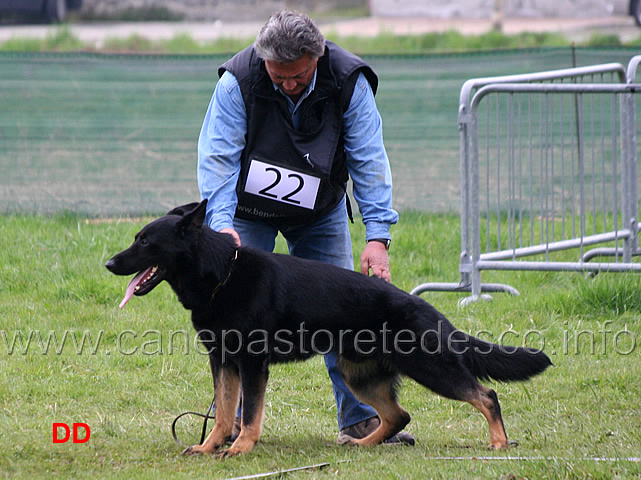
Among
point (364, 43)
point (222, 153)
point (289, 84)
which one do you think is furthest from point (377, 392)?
point (364, 43)

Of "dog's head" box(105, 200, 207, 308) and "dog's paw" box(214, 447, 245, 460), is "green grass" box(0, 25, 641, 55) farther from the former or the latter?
"dog's paw" box(214, 447, 245, 460)

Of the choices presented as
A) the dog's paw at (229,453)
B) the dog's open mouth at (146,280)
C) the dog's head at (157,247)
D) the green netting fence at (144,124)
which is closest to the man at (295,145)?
the dog's head at (157,247)

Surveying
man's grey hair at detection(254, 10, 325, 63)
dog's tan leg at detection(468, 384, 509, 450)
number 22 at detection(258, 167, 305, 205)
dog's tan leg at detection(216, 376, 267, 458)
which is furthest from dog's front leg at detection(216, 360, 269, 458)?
man's grey hair at detection(254, 10, 325, 63)

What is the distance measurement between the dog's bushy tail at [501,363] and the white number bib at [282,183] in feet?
3.18

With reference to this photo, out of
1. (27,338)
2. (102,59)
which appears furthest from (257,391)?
(102,59)

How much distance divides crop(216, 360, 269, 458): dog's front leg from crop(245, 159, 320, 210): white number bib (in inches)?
30.5

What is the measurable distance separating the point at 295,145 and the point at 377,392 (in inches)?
47.9

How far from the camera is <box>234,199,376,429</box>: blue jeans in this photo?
4.18 metres

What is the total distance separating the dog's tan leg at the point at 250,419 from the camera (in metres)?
3.78

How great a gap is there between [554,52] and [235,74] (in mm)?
6319

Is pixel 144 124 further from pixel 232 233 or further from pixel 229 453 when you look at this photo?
pixel 229 453

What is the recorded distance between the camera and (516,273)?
7.21 meters

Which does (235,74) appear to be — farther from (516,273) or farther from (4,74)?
(4,74)

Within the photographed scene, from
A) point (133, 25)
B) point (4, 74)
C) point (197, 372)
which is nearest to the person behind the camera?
point (197, 372)
